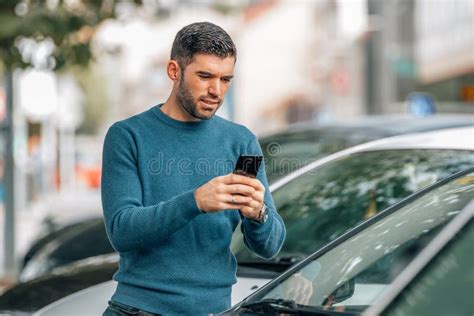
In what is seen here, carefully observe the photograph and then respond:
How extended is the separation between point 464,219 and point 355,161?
228 centimetres

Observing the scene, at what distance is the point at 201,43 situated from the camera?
2953 millimetres

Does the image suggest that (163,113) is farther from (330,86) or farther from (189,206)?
(330,86)

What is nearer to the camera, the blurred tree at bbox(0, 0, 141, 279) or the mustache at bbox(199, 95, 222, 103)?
the mustache at bbox(199, 95, 222, 103)

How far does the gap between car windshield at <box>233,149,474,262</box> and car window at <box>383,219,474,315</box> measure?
2.03 metres

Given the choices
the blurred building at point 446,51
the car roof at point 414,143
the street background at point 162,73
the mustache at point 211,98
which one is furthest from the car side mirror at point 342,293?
the blurred building at point 446,51

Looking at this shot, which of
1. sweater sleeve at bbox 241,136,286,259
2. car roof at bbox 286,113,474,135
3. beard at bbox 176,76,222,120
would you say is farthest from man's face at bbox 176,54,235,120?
car roof at bbox 286,113,474,135

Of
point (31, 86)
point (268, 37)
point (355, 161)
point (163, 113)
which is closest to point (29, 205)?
point (31, 86)

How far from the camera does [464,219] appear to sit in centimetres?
247

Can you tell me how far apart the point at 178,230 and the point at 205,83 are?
41 centimetres

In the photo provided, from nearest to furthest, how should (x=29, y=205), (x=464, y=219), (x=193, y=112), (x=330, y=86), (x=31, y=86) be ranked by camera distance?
1. (x=464, y=219)
2. (x=193, y=112)
3. (x=31, y=86)
4. (x=29, y=205)
5. (x=330, y=86)

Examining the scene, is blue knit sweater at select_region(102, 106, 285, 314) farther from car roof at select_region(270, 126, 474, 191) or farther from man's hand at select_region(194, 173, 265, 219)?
car roof at select_region(270, 126, 474, 191)

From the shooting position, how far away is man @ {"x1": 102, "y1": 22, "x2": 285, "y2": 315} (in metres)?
2.95

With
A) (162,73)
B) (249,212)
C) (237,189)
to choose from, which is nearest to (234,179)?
(237,189)

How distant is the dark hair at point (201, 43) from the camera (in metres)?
2.95
